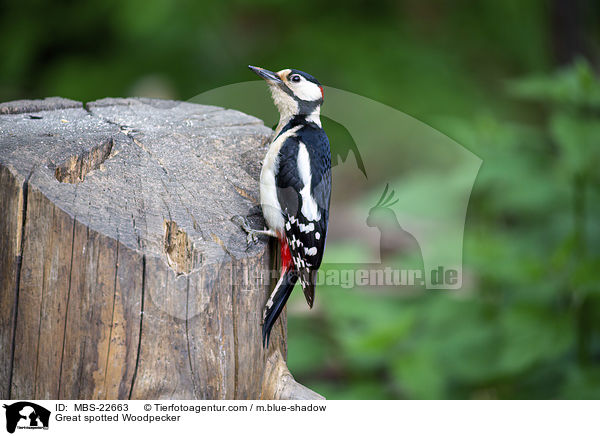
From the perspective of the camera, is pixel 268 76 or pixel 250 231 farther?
pixel 268 76

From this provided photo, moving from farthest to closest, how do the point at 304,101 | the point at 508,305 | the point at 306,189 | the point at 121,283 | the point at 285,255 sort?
the point at 508,305
the point at 304,101
the point at 306,189
the point at 285,255
the point at 121,283

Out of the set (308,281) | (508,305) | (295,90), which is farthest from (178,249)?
(508,305)

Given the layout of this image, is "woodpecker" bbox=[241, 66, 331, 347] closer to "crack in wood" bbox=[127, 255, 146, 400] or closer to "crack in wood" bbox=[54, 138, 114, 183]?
"crack in wood" bbox=[127, 255, 146, 400]

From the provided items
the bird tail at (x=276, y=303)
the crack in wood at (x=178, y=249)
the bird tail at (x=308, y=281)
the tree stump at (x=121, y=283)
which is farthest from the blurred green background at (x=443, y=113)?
the crack in wood at (x=178, y=249)

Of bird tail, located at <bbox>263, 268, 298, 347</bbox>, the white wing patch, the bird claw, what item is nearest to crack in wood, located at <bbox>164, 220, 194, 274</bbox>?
the bird claw

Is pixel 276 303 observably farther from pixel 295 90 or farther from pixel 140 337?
pixel 295 90

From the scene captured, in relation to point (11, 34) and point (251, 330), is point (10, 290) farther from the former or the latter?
point (11, 34)

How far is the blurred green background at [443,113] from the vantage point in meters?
3.09

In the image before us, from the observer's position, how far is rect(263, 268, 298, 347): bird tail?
1.80 m

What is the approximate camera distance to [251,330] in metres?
1.76
